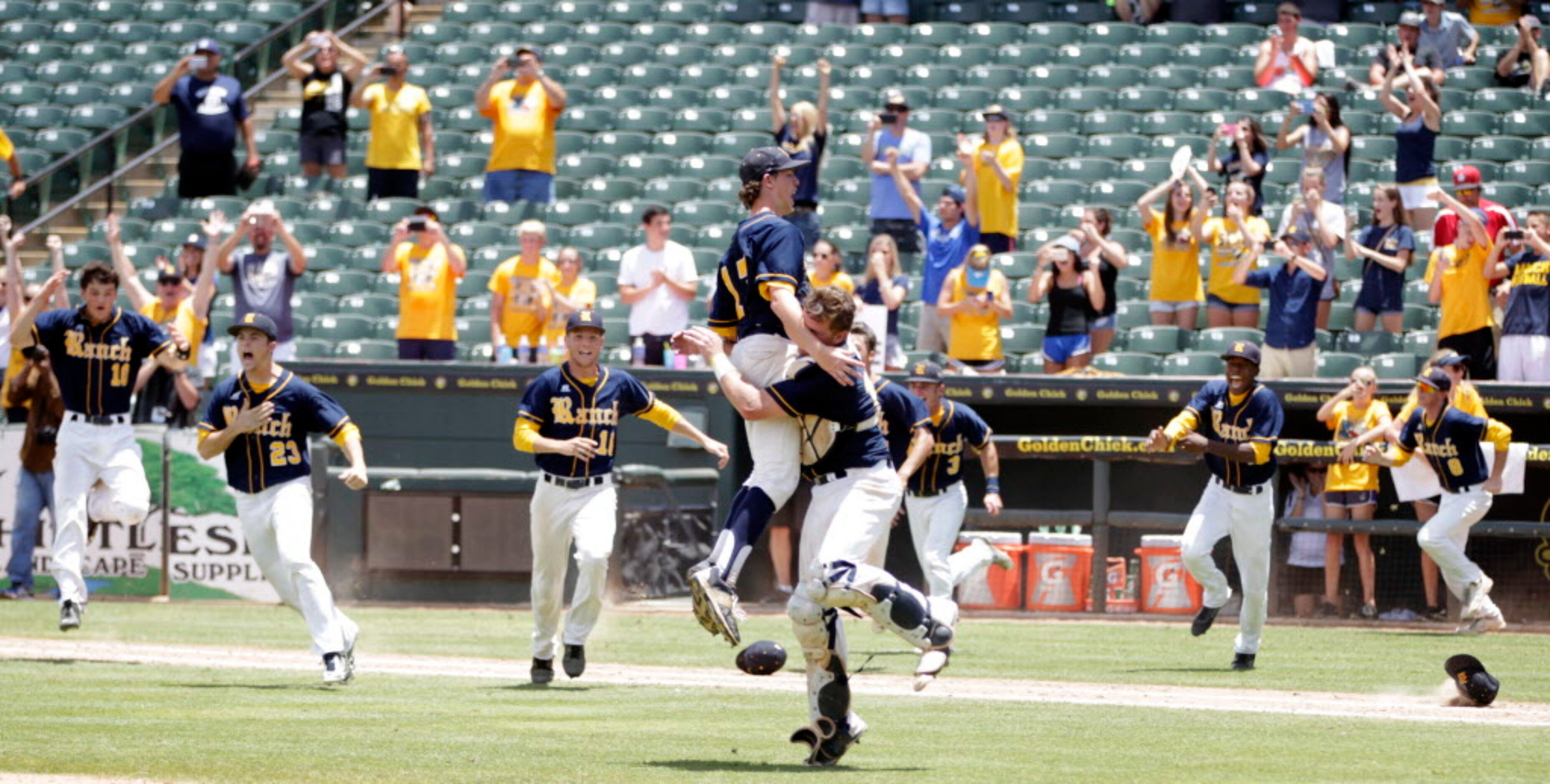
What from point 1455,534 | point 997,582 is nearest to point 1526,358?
point 1455,534

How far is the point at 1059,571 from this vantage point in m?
17.3

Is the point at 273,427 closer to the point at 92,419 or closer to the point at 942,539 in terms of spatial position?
the point at 92,419

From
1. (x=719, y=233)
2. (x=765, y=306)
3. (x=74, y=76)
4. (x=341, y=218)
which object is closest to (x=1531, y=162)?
Answer: (x=719, y=233)

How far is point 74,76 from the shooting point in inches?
1012

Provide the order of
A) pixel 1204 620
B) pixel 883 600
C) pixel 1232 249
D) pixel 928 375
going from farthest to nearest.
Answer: pixel 1232 249 → pixel 928 375 → pixel 1204 620 → pixel 883 600

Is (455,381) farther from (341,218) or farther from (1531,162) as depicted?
(1531,162)

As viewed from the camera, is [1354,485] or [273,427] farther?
[1354,485]

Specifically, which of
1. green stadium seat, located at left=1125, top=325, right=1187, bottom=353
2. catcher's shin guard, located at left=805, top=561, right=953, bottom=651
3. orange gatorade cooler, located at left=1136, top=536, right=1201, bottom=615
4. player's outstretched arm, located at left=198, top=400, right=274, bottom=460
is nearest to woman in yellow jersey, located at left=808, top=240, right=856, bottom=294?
green stadium seat, located at left=1125, top=325, right=1187, bottom=353

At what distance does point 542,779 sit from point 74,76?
2036 cm

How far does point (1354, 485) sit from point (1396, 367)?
1.16 meters

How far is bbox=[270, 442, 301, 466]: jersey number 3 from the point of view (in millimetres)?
11375

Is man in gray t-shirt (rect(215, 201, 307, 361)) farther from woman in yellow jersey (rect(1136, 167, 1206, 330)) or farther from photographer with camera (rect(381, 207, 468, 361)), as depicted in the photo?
woman in yellow jersey (rect(1136, 167, 1206, 330))

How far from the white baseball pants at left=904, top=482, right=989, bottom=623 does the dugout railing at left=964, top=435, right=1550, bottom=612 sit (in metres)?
2.20

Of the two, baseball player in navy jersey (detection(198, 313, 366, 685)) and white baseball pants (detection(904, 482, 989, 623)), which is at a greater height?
baseball player in navy jersey (detection(198, 313, 366, 685))
